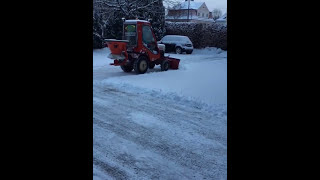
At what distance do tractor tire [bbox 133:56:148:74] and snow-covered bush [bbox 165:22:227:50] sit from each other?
14301mm

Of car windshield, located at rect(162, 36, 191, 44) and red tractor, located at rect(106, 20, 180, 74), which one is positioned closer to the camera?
red tractor, located at rect(106, 20, 180, 74)

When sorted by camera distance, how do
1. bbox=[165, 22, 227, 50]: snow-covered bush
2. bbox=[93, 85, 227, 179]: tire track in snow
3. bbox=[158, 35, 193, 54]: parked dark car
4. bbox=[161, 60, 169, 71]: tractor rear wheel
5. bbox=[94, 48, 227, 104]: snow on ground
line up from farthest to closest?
bbox=[165, 22, 227, 50]: snow-covered bush, bbox=[158, 35, 193, 54]: parked dark car, bbox=[161, 60, 169, 71]: tractor rear wheel, bbox=[94, 48, 227, 104]: snow on ground, bbox=[93, 85, 227, 179]: tire track in snow

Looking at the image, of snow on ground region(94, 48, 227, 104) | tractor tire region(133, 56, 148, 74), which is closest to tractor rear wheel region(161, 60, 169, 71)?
snow on ground region(94, 48, 227, 104)

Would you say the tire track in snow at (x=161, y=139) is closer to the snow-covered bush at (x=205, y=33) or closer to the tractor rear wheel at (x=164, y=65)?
the tractor rear wheel at (x=164, y=65)

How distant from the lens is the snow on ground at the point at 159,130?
399 cm

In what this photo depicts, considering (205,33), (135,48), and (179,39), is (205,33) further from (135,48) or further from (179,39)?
(135,48)

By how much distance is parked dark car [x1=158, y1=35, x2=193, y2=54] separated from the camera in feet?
76.0

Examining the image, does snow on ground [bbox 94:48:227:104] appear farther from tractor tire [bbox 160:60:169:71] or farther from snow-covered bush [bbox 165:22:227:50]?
snow-covered bush [bbox 165:22:227:50]

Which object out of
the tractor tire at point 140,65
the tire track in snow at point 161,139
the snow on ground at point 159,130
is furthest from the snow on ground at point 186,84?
the tire track in snow at point 161,139

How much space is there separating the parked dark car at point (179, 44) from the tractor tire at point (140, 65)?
37.0 ft

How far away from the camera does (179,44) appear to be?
76.2 feet
